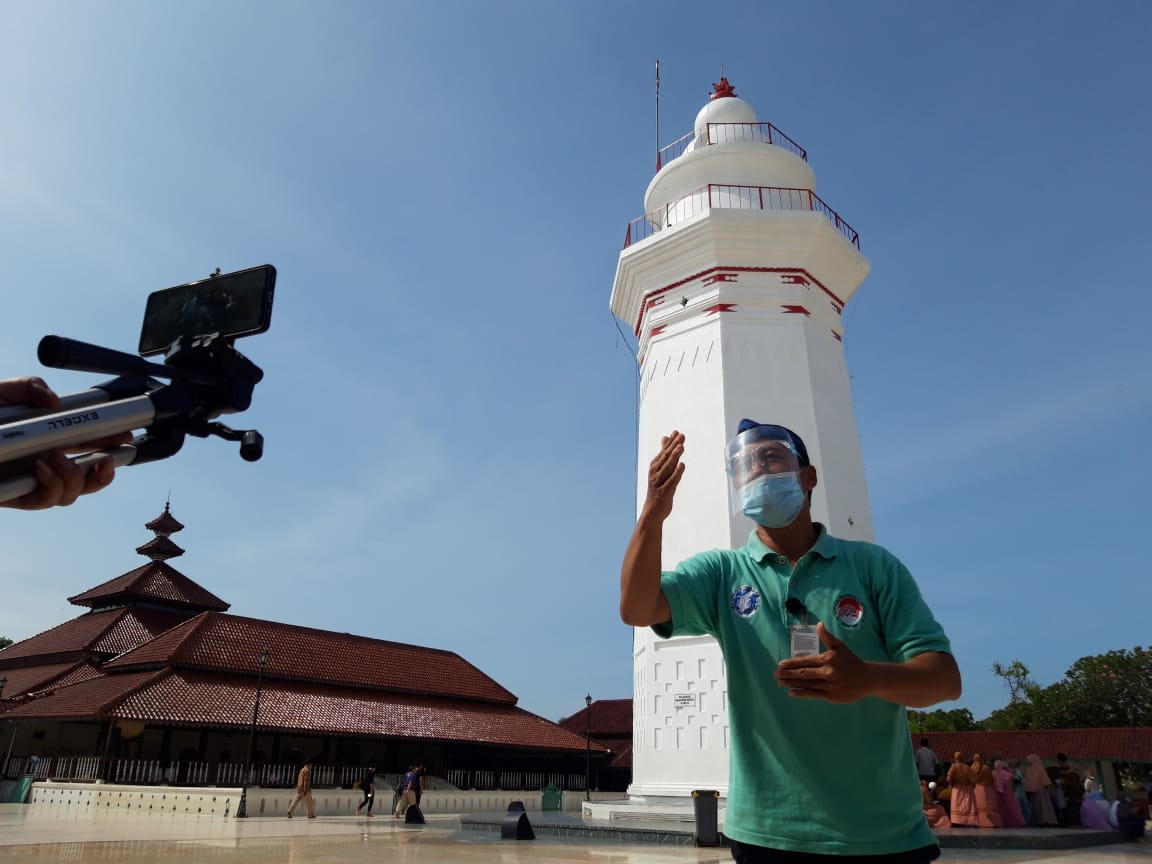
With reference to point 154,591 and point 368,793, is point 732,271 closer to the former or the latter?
point 368,793

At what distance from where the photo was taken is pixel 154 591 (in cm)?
2834

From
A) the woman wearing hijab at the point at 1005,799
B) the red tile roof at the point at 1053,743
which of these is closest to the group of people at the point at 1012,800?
the woman wearing hijab at the point at 1005,799

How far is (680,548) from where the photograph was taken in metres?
13.1

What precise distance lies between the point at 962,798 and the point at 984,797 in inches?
11.8

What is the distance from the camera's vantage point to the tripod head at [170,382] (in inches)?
69.8

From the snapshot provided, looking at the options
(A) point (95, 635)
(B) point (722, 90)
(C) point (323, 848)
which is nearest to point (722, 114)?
(B) point (722, 90)

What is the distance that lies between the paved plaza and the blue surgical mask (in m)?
7.29

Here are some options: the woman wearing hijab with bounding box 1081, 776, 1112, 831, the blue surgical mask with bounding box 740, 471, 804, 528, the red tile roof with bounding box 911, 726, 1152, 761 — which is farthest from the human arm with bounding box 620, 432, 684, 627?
the red tile roof with bounding box 911, 726, 1152, 761

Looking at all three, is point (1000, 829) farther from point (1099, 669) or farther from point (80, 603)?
point (1099, 669)

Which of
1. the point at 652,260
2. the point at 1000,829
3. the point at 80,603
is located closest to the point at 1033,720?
the point at 1000,829

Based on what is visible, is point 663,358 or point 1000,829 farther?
point 663,358

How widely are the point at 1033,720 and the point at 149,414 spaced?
53.1 m

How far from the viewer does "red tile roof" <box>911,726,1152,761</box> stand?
3031 centimetres

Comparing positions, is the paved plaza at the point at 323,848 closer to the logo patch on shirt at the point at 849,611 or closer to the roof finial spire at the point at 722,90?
the logo patch on shirt at the point at 849,611
